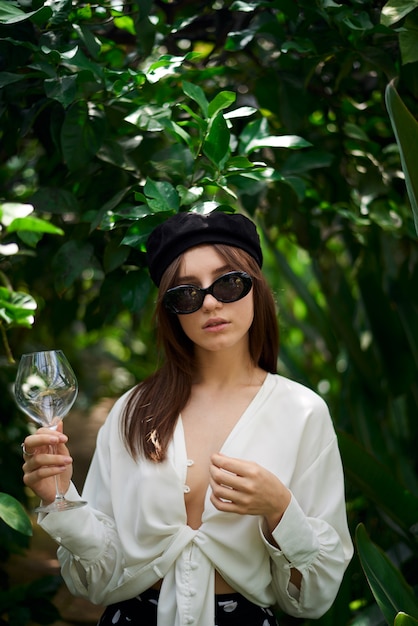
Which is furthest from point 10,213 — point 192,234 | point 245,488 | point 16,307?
point 245,488

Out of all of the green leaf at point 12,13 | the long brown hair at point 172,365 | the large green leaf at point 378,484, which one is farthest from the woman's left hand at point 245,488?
the green leaf at point 12,13

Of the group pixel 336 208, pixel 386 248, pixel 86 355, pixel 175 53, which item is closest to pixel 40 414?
pixel 336 208

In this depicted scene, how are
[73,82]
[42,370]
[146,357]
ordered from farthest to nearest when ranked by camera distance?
[146,357] → [73,82] → [42,370]

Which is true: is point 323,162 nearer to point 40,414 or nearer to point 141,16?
point 141,16

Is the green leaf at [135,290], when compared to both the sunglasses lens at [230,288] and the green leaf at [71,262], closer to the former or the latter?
the green leaf at [71,262]

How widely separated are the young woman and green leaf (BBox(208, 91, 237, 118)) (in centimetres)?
30

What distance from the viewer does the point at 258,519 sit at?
5.92ft

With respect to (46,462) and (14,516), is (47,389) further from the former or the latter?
(14,516)

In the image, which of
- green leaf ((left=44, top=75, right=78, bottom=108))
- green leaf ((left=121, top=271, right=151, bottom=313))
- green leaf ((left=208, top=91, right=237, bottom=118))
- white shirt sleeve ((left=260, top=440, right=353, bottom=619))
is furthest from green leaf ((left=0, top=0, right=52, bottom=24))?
white shirt sleeve ((left=260, top=440, right=353, bottom=619))

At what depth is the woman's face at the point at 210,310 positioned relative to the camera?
1.83 metres

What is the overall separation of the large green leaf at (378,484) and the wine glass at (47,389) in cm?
92

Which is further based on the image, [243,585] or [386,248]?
[386,248]

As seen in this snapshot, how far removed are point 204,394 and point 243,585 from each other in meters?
0.44

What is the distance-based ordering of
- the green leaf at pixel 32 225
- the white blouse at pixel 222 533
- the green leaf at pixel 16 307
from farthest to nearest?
the white blouse at pixel 222 533 < the green leaf at pixel 16 307 < the green leaf at pixel 32 225
